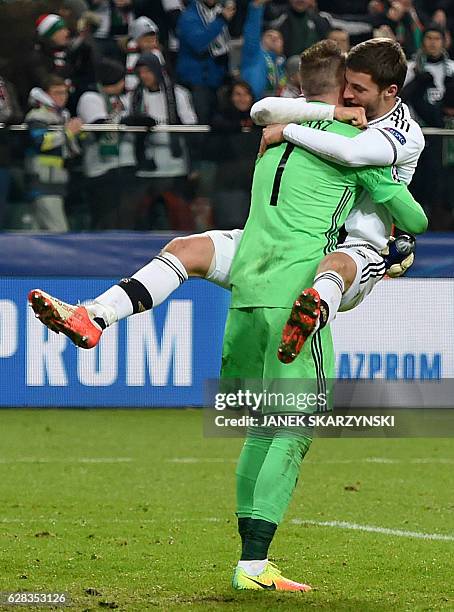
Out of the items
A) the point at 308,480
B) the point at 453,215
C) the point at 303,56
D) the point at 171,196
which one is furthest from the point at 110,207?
the point at 303,56

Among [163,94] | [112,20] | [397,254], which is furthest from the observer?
[112,20]

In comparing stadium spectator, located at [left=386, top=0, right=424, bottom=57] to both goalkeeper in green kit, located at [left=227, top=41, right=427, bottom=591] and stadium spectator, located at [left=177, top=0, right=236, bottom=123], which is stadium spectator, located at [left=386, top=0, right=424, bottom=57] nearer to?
stadium spectator, located at [left=177, top=0, right=236, bottom=123]

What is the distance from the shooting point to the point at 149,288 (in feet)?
17.2

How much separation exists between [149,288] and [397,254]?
1081mm

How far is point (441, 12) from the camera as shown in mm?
14859

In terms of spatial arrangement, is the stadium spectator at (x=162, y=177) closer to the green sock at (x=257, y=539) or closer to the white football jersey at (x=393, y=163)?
the white football jersey at (x=393, y=163)

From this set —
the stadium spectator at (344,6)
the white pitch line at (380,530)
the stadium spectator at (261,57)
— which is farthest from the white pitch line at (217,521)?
the stadium spectator at (344,6)

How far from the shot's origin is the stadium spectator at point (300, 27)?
46.6 ft

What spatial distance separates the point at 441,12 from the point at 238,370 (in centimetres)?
1048

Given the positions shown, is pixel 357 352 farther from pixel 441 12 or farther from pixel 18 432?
pixel 441 12

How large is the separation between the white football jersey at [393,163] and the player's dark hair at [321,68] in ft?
0.78

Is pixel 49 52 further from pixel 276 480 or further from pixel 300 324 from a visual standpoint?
pixel 300 324

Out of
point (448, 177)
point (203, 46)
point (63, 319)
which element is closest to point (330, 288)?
point (63, 319)

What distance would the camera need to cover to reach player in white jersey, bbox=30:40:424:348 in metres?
5.12
